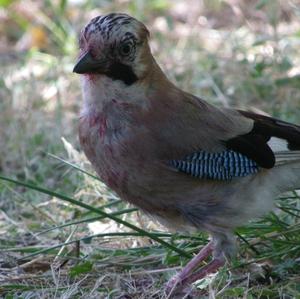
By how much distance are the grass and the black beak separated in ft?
1.76

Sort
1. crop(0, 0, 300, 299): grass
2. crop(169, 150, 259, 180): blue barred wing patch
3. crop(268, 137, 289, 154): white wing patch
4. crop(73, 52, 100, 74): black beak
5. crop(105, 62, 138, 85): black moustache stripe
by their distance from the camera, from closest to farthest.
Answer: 1. crop(73, 52, 100, 74): black beak
2. crop(105, 62, 138, 85): black moustache stripe
3. crop(169, 150, 259, 180): blue barred wing patch
4. crop(0, 0, 300, 299): grass
5. crop(268, 137, 289, 154): white wing patch

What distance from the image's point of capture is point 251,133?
416cm

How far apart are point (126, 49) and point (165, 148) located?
1.46ft

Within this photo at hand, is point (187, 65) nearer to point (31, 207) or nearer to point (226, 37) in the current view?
point (226, 37)

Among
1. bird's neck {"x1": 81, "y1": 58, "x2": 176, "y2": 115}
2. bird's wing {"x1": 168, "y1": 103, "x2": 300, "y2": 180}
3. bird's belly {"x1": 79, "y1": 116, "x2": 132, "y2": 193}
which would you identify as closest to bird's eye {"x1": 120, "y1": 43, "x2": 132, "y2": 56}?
bird's neck {"x1": 81, "y1": 58, "x2": 176, "y2": 115}

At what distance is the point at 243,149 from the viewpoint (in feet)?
13.4

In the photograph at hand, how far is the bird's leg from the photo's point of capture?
391cm

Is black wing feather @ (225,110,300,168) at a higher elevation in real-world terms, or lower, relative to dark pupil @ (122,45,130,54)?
lower

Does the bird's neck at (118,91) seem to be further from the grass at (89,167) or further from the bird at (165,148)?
the grass at (89,167)

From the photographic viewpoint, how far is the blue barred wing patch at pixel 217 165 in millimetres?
3883

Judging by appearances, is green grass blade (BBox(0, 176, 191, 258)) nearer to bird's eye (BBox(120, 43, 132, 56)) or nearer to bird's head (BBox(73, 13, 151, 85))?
bird's head (BBox(73, 13, 151, 85))

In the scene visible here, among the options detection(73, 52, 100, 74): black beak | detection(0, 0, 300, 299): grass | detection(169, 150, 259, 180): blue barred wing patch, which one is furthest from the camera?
detection(0, 0, 300, 299): grass

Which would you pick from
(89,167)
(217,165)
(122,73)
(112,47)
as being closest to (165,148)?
(217,165)

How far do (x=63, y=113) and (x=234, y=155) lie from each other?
8.42 ft
